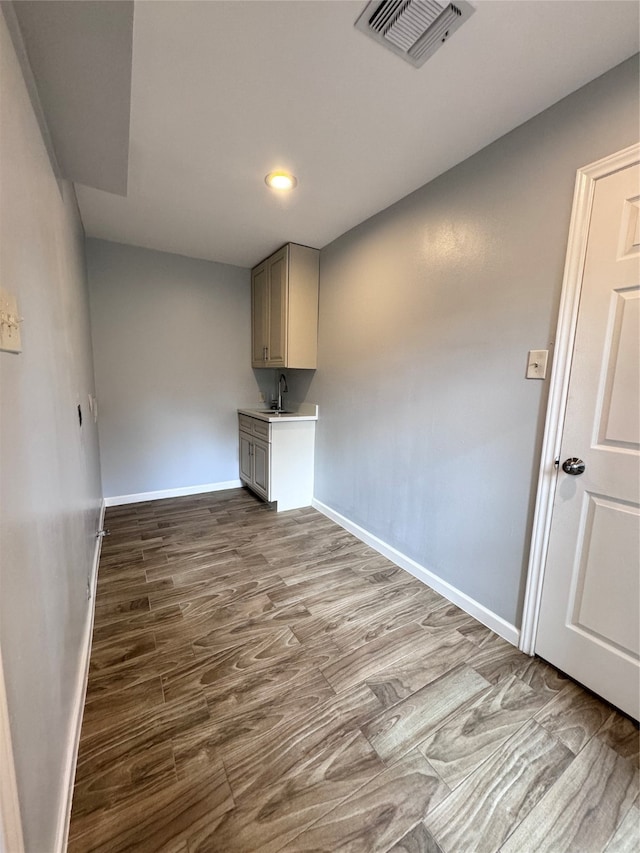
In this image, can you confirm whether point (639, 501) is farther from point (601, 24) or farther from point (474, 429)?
point (601, 24)

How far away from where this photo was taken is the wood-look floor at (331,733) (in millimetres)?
994

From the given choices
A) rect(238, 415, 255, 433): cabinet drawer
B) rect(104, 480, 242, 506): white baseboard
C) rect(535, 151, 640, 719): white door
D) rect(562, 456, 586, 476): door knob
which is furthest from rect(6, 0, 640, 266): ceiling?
rect(104, 480, 242, 506): white baseboard

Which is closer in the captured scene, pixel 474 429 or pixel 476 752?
pixel 476 752

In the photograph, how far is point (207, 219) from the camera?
2510 mm

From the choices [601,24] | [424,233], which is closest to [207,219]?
[424,233]

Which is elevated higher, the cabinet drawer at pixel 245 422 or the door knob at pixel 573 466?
the door knob at pixel 573 466

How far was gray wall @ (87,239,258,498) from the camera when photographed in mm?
3102

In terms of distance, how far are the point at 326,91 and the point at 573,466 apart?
187cm

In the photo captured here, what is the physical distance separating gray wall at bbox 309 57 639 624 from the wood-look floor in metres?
0.48

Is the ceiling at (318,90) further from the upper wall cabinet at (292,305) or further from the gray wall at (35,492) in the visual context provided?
the upper wall cabinet at (292,305)

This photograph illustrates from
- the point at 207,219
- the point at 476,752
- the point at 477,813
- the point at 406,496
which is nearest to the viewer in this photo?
the point at 477,813

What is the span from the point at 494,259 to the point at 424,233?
547 millimetres

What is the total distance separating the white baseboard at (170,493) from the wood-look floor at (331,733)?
4.72 feet

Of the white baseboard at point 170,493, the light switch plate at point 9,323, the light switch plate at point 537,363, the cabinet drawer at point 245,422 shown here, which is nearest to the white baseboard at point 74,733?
the light switch plate at point 9,323
